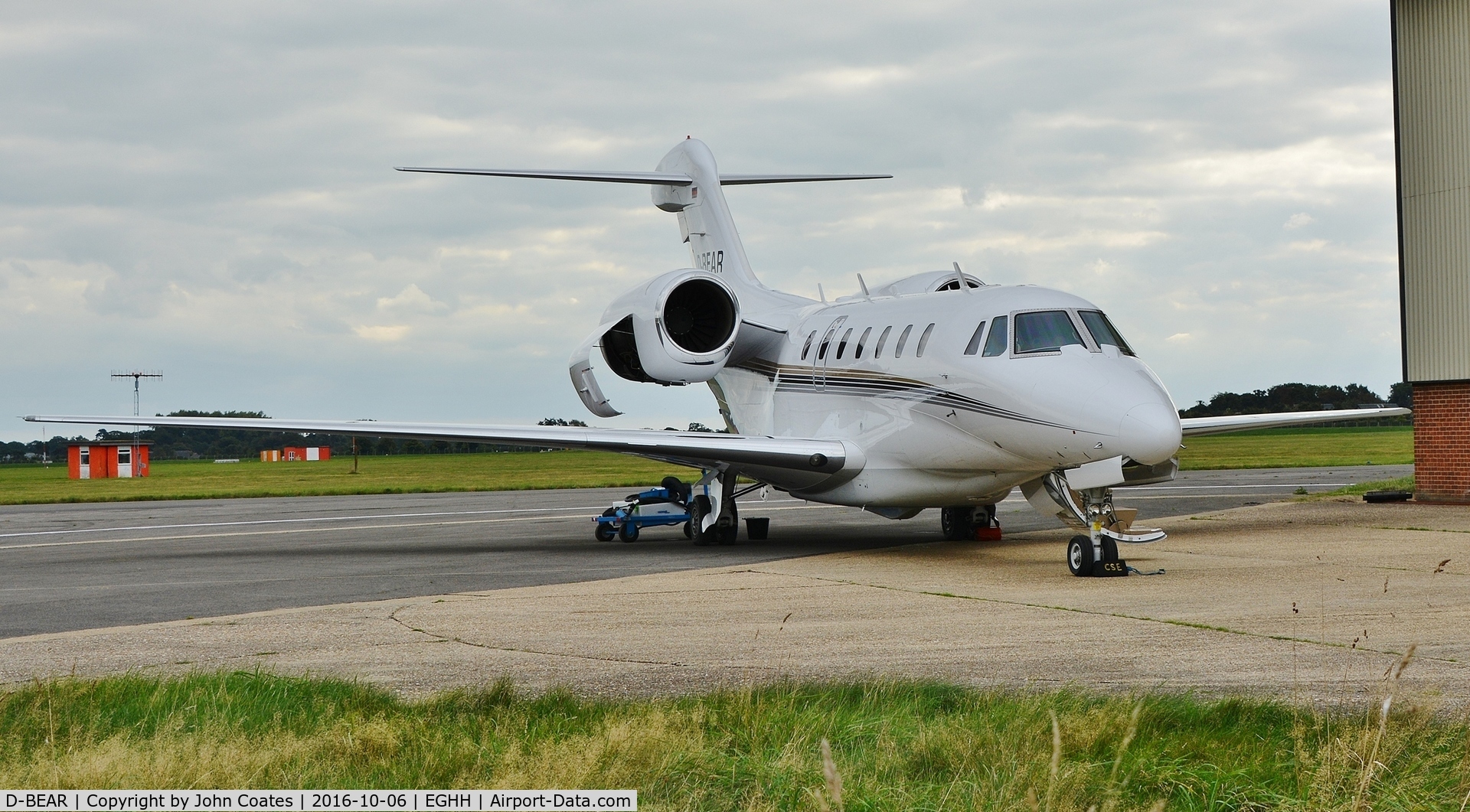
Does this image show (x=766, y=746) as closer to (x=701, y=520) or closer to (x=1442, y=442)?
(x=701, y=520)

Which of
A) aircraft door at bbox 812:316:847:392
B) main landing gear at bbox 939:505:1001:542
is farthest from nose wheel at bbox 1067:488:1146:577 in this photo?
aircraft door at bbox 812:316:847:392

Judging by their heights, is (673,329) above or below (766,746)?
above

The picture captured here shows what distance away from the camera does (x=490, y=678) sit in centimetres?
729

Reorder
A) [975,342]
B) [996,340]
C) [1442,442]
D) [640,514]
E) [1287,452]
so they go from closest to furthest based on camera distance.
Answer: [996,340], [975,342], [640,514], [1442,442], [1287,452]

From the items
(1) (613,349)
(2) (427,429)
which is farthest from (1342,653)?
(1) (613,349)

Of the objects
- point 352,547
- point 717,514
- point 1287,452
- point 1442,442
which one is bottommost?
point 1287,452

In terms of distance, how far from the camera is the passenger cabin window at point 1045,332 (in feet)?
45.7

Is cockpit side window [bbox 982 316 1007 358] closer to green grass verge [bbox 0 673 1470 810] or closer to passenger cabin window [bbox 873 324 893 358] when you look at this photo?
passenger cabin window [bbox 873 324 893 358]

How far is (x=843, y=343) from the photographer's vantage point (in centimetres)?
1805

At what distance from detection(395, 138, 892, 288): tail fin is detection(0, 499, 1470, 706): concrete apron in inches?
430

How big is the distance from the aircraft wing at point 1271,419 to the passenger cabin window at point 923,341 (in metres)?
5.24

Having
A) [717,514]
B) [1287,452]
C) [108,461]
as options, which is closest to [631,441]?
[717,514]

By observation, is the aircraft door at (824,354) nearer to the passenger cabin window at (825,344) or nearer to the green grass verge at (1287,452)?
the passenger cabin window at (825,344)

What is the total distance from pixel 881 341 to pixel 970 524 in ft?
10.8
